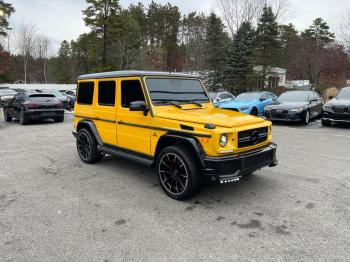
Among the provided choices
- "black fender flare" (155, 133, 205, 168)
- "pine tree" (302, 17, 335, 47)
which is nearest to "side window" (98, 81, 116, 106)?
"black fender flare" (155, 133, 205, 168)

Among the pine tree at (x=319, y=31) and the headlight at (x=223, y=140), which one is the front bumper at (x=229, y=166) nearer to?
the headlight at (x=223, y=140)

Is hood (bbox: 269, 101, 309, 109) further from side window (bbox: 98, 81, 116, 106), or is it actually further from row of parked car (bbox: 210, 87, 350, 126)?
side window (bbox: 98, 81, 116, 106)

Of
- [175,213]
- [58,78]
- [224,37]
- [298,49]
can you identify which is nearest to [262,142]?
[175,213]

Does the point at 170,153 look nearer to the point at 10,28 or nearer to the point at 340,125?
the point at 340,125

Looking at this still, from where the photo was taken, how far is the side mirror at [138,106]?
4.57 metres

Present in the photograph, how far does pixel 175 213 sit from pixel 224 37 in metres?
38.6

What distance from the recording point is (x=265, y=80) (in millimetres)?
32594

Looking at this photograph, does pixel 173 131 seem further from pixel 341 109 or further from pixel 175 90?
pixel 341 109

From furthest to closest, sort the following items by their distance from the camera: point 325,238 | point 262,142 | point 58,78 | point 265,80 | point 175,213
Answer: point 58,78 < point 265,80 < point 262,142 < point 175,213 < point 325,238

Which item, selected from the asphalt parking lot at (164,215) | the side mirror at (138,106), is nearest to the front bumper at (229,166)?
the asphalt parking lot at (164,215)

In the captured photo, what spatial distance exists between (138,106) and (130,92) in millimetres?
669

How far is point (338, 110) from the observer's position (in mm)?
11047

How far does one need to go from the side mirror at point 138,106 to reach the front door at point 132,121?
0.10 meters

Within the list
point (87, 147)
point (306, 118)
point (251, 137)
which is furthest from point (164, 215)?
point (306, 118)
